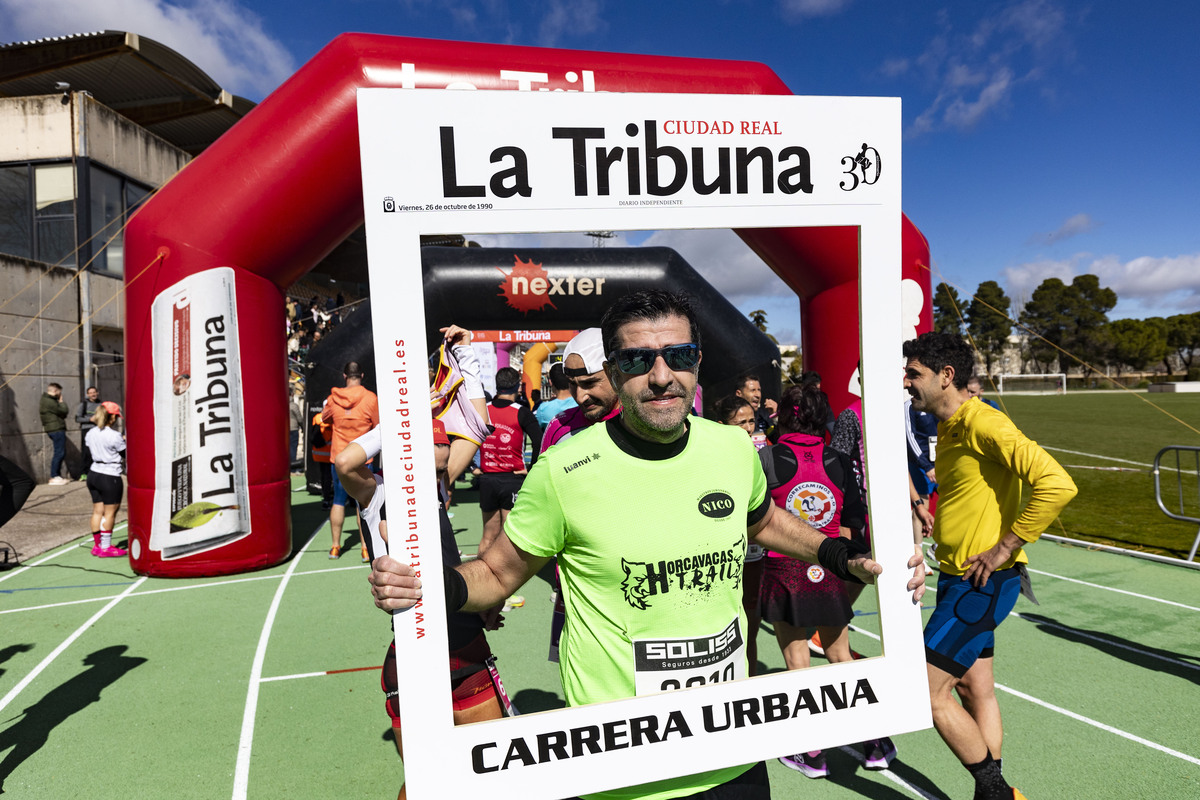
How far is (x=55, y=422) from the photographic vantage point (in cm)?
1212

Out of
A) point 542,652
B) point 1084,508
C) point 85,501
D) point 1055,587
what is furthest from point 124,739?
point 1084,508

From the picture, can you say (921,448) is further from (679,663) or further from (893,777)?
(679,663)

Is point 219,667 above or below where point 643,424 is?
below

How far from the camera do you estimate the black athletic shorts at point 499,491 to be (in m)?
5.16

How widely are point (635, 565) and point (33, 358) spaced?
15.8 meters

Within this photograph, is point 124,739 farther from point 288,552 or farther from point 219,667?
point 288,552

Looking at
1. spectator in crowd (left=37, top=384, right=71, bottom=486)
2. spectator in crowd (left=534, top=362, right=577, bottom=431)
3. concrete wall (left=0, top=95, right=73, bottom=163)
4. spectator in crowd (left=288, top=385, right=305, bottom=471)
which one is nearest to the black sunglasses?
spectator in crowd (left=534, top=362, right=577, bottom=431)

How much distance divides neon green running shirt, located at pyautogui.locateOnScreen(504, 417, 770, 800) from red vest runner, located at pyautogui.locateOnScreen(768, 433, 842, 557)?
188 centimetres

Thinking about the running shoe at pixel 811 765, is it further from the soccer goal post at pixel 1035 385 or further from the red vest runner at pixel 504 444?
the soccer goal post at pixel 1035 385

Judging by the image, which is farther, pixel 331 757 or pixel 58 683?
pixel 58 683

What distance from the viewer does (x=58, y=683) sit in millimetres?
4387

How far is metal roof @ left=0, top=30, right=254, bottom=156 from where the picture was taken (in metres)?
15.7

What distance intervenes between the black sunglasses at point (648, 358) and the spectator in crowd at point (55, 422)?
14325mm

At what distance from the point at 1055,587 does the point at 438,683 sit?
681cm
